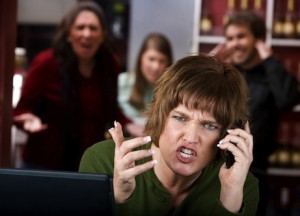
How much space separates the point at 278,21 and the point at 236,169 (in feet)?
12.9

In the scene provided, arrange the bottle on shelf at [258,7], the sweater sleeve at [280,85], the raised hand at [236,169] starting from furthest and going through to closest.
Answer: the bottle on shelf at [258,7] < the sweater sleeve at [280,85] < the raised hand at [236,169]

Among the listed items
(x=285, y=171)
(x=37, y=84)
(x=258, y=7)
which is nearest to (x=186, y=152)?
(x=37, y=84)

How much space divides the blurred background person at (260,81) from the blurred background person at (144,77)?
41cm

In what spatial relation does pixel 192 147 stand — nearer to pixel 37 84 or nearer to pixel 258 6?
pixel 37 84

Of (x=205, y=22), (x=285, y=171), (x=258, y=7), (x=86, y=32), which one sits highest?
(x=258, y=7)

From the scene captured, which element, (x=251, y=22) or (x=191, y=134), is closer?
(x=191, y=134)

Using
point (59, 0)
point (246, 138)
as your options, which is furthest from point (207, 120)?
point (59, 0)

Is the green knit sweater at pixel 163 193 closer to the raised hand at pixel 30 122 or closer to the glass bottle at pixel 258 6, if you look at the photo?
the raised hand at pixel 30 122

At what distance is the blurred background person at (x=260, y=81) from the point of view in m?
3.36

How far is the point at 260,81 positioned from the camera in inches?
136

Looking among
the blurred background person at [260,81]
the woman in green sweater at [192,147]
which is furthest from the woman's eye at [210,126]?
the blurred background person at [260,81]

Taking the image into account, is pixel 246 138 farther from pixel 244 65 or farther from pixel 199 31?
pixel 199 31

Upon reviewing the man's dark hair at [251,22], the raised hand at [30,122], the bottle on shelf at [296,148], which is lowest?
the bottle on shelf at [296,148]

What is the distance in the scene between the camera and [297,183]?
18.8 ft
